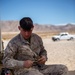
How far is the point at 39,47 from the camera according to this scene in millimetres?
3232

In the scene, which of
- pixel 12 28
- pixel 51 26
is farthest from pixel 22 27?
pixel 51 26

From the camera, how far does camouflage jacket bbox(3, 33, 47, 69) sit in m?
2.92

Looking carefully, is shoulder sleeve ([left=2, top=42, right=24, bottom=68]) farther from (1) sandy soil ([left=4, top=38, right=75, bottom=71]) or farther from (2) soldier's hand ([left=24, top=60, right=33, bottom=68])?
(1) sandy soil ([left=4, top=38, right=75, bottom=71])

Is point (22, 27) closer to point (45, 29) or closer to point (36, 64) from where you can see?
point (36, 64)

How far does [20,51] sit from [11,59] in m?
0.19

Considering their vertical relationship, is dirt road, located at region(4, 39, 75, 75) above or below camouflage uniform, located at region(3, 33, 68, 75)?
below

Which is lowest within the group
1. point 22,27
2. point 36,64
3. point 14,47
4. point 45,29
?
point 45,29

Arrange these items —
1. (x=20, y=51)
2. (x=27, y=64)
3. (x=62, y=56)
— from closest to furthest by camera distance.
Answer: (x=27, y=64)
(x=20, y=51)
(x=62, y=56)

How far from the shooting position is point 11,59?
2928 millimetres

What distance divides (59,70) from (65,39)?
20470mm

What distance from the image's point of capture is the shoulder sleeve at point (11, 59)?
9.51ft

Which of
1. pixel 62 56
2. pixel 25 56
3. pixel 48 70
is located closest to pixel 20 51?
pixel 25 56

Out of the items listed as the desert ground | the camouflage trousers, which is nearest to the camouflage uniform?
the camouflage trousers

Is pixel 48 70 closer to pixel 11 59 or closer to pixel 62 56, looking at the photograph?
pixel 11 59
